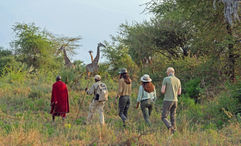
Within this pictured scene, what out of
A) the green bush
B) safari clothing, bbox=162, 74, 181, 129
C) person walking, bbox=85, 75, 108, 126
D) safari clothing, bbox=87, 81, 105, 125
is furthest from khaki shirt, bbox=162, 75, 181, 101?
the green bush

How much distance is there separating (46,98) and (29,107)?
165cm

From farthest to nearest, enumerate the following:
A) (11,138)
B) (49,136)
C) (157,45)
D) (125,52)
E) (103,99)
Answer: (125,52), (157,45), (103,99), (49,136), (11,138)

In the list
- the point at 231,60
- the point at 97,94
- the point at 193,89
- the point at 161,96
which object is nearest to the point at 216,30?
the point at 231,60

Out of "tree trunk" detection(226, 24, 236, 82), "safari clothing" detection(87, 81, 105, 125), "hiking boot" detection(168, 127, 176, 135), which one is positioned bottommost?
"hiking boot" detection(168, 127, 176, 135)

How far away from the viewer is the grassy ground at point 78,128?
21.8 feet

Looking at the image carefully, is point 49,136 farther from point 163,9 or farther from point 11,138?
point 163,9

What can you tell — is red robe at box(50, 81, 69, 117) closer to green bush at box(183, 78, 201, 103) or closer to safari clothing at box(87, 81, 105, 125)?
safari clothing at box(87, 81, 105, 125)

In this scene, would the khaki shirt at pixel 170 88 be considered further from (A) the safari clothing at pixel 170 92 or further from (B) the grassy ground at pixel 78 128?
(B) the grassy ground at pixel 78 128

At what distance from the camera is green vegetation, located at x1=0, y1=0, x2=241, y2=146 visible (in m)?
7.11

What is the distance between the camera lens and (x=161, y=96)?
14.3m

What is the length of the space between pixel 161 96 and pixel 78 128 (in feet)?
21.9

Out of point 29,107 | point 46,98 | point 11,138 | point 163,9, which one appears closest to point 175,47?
point 163,9

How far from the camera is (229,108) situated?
9.80 meters

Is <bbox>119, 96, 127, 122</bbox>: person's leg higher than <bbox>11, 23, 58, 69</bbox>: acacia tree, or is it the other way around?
<bbox>11, 23, 58, 69</bbox>: acacia tree
